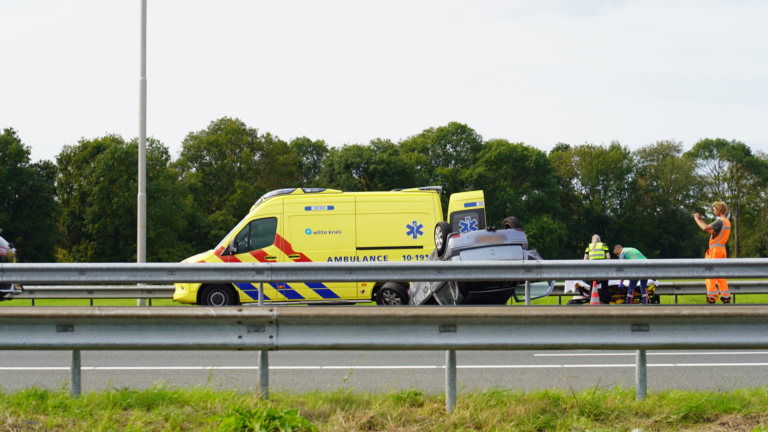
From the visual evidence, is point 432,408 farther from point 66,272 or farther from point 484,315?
point 66,272

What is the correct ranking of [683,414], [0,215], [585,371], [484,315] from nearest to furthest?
[484,315], [683,414], [585,371], [0,215]

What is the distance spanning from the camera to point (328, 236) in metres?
11.7

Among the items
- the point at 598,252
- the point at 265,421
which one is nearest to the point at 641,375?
the point at 265,421

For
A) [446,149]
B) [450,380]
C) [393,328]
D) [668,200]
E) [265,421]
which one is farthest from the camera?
[668,200]

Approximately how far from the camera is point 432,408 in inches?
151

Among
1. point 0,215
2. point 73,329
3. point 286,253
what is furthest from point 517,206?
point 73,329

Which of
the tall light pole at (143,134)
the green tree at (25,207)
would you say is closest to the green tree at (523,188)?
the green tree at (25,207)

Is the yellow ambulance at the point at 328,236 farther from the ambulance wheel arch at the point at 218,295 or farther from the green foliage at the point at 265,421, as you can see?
the green foliage at the point at 265,421

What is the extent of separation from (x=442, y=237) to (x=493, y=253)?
3.08ft

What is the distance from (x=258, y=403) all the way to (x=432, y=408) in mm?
1081

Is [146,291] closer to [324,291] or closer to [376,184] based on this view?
[324,291]

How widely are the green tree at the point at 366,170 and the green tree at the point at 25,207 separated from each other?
19932 millimetres

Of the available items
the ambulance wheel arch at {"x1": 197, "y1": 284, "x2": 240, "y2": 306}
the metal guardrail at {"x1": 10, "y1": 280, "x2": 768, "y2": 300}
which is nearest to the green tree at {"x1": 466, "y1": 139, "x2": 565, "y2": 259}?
the metal guardrail at {"x1": 10, "y1": 280, "x2": 768, "y2": 300}

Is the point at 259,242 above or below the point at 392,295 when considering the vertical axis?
above
